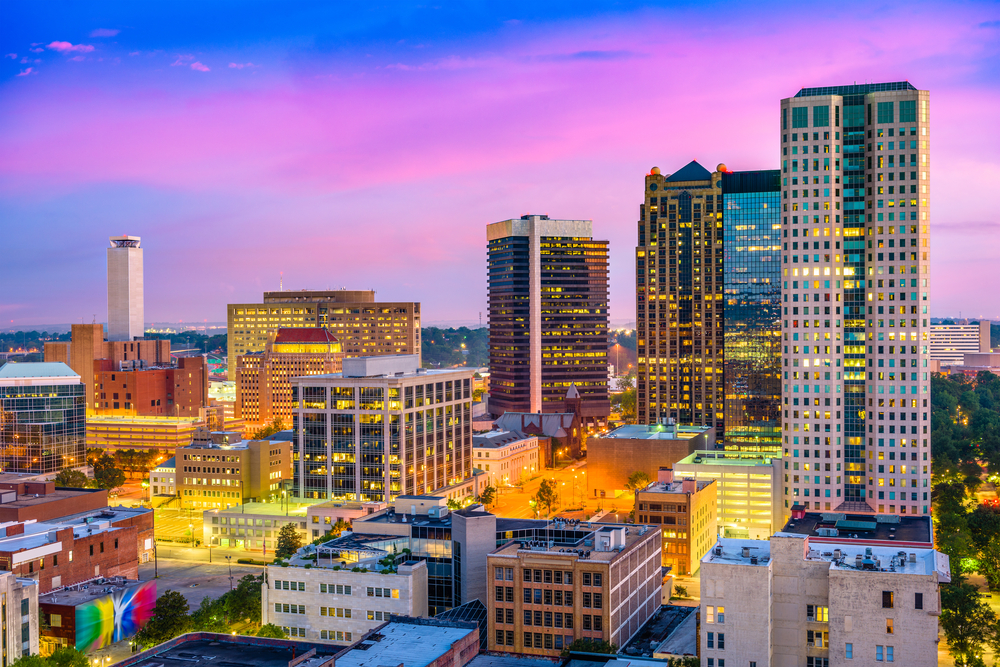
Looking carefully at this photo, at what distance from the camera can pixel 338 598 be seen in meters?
110

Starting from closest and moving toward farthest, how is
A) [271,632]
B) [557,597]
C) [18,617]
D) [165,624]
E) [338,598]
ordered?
[18,617]
[557,597]
[271,632]
[338,598]
[165,624]

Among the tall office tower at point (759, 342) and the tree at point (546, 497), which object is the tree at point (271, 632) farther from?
the tall office tower at point (759, 342)

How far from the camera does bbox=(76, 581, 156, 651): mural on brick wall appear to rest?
377 ft

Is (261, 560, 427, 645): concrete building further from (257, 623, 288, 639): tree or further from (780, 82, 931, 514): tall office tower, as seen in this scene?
(780, 82, 931, 514): tall office tower

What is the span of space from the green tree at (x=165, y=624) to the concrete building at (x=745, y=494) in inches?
3913

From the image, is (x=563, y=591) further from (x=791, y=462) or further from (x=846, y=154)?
(x=846, y=154)

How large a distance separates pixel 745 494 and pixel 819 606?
90.1 metres

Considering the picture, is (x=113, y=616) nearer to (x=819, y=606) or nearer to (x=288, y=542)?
(x=288, y=542)

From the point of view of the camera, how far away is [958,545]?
461 ft

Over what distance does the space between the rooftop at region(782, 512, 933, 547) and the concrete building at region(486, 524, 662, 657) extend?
86.1ft

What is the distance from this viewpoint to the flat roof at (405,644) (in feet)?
287

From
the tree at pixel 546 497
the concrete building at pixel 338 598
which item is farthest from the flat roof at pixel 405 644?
the tree at pixel 546 497

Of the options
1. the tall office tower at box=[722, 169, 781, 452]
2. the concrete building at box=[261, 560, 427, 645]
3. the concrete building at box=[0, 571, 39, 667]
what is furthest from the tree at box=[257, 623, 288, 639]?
the tall office tower at box=[722, 169, 781, 452]

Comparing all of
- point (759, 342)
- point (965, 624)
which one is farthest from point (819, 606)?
point (759, 342)
